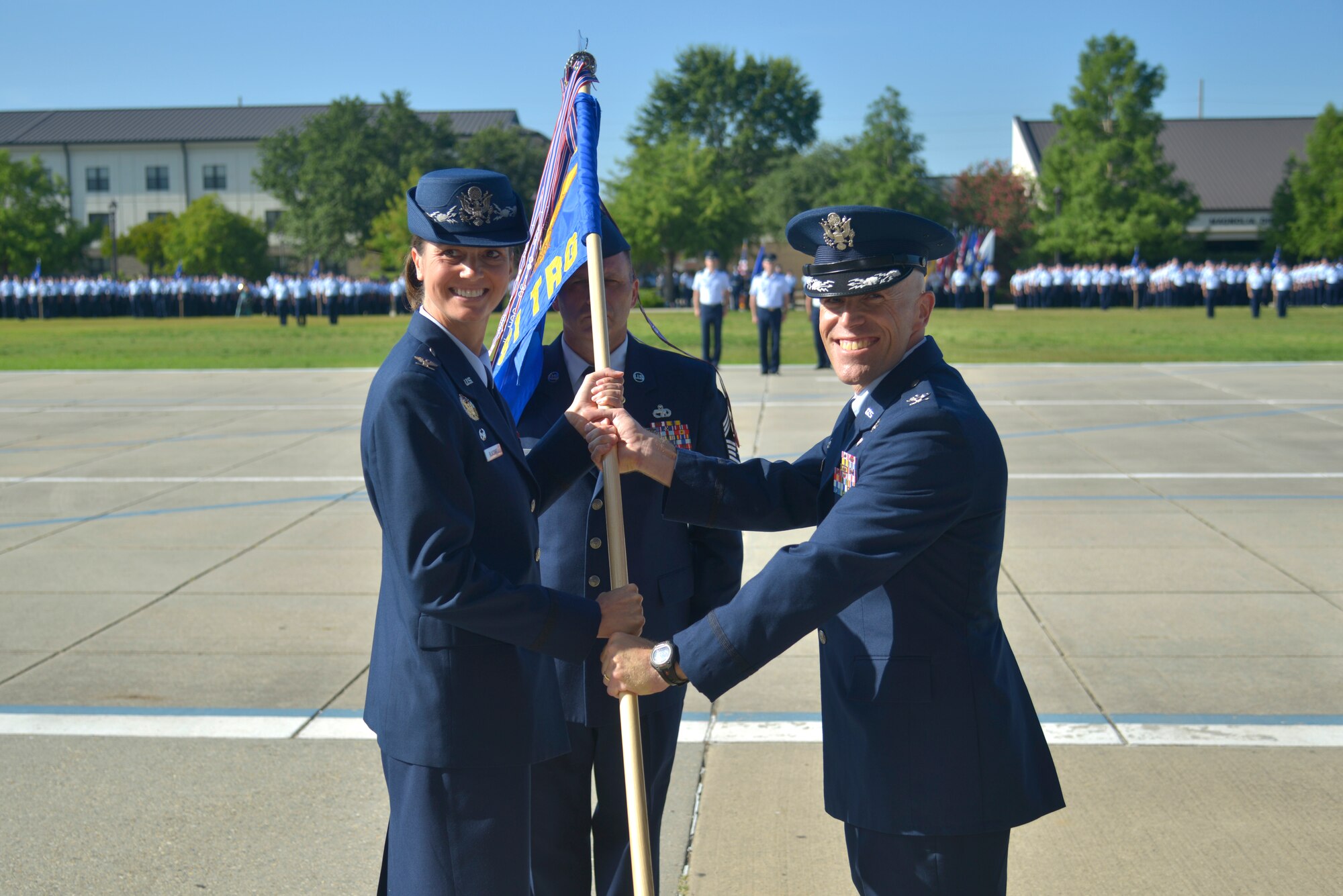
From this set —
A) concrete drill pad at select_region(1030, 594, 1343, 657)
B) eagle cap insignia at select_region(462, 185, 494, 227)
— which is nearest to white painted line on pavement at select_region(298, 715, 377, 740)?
eagle cap insignia at select_region(462, 185, 494, 227)

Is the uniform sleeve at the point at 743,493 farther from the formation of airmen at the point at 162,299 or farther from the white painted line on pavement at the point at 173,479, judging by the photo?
the formation of airmen at the point at 162,299

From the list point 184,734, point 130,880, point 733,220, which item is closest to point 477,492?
point 130,880

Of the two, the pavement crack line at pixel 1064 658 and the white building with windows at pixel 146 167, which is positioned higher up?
the white building with windows at pixel 146 167

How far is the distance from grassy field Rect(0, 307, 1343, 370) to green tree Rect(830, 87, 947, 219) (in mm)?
22911

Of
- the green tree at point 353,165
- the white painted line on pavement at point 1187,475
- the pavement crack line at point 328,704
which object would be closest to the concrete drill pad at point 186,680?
the pavement crack line at point 328,704

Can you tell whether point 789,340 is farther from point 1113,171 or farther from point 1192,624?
point 1113,171

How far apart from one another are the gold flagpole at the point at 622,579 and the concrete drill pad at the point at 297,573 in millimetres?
4649

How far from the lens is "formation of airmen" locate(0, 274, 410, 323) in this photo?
56.2 metres

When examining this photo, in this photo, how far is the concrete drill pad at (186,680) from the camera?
5500 millimetres

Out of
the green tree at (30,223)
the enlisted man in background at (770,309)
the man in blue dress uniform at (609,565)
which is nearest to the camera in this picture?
the man in blue dress uniform at (609,565)

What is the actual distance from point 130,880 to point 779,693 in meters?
2.84

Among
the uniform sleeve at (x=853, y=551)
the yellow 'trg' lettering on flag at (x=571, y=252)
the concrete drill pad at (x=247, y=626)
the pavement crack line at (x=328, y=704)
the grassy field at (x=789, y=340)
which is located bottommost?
the pavement crack line at (x=328, y=704)

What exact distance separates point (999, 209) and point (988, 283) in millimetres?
16687

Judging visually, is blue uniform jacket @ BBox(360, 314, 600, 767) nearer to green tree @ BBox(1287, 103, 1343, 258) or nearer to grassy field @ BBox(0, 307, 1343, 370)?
grassy field @ BBox(0, 307, 1343, 370)
